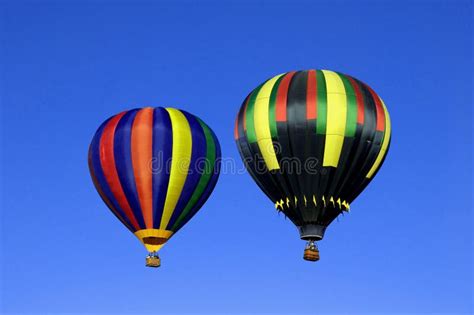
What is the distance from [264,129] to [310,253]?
Answer: 147 inches

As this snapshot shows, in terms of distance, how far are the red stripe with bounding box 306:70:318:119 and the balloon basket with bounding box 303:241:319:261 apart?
3611 mm

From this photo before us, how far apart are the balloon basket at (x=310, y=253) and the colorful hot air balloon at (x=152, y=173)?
12.5 ft

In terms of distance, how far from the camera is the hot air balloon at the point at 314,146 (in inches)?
1478

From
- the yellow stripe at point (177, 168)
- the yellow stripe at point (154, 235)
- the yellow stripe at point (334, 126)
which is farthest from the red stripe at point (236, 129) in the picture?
the yellow stripe at point (154, 235)

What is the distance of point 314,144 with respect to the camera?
A: 37.5 metres

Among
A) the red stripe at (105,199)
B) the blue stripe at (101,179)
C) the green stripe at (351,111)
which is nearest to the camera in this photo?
the green stripe at (351,111)

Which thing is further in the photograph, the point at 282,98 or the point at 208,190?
the point at 208,190

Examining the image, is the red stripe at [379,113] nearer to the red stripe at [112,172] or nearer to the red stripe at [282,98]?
the red stripe at [282,98]

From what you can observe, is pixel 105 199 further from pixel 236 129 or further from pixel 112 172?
pixel 236 129

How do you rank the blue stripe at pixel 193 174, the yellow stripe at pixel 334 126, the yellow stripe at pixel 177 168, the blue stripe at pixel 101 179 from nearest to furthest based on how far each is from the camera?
the yellow stripe at pixel 334 126
the yellow stripe at pixel 177 168
the blue stripe at pixel 193 174
the blue stripe at pixel 101 179

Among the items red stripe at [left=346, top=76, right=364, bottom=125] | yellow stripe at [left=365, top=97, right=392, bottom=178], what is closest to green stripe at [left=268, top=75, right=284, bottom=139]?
red stripe at [left=346, top=76, right=364, bottom=125]

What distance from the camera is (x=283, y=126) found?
124ft

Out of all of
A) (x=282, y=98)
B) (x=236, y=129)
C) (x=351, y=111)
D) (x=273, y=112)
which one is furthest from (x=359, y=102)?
(x=236, y=129)

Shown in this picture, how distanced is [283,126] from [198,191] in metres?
3.46
